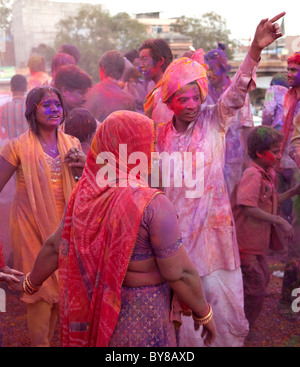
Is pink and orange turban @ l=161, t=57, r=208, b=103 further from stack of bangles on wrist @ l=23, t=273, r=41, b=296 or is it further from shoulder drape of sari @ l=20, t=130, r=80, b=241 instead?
stack of bangles on wrist @ l=23, t=273, r=41, b=296

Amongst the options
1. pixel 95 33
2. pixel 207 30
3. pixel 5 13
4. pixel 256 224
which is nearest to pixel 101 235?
pixel 256 224

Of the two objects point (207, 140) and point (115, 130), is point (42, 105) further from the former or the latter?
point (115, 130)

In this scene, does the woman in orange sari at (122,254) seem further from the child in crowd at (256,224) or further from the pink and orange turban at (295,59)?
the pink and orange turban at (295,59)

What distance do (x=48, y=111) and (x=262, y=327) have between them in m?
2.44

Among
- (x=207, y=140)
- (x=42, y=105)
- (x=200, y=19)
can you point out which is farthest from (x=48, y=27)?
(x=207, y=140)

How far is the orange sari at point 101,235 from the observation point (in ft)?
7.39

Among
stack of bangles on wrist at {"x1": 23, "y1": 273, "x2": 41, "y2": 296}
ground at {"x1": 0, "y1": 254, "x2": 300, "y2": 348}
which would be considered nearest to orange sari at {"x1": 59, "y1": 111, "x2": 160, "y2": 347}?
stack of bangles on wrist at {"x1": 23, "y1": 273, "x2": 41, "y2": 296}

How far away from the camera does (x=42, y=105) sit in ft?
12.3

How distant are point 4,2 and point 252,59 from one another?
6.95 m

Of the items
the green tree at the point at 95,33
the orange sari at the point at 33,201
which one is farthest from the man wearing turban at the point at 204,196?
the green tree at the point at 95,33

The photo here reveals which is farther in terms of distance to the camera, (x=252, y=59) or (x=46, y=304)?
(x=46, y=304)

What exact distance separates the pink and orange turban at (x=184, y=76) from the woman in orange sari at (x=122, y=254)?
115 centimetres

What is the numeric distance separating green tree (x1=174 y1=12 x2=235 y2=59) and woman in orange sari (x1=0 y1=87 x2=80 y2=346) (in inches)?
235

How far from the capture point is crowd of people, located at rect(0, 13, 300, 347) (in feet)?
7.59
